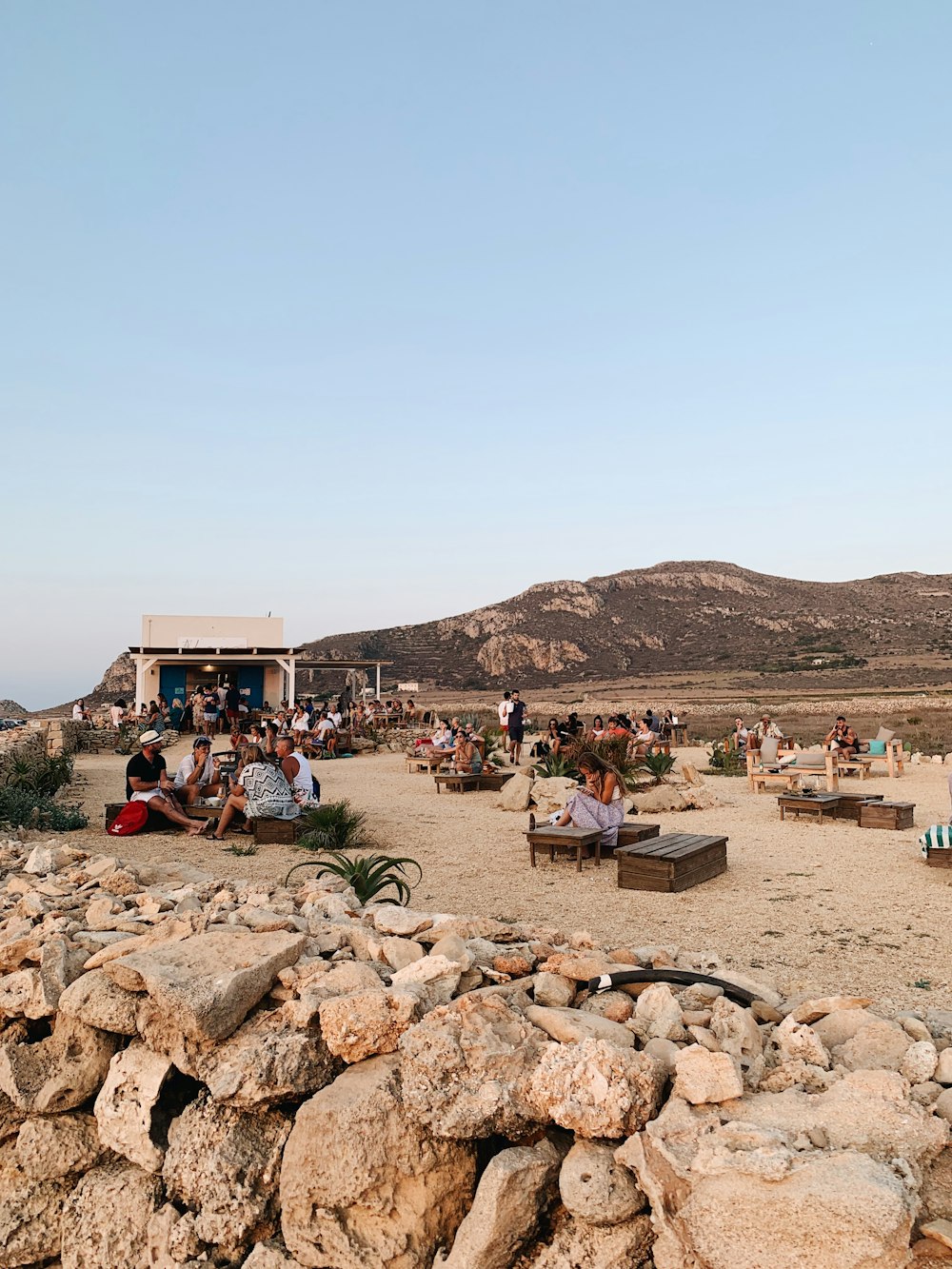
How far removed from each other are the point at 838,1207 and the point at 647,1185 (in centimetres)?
50

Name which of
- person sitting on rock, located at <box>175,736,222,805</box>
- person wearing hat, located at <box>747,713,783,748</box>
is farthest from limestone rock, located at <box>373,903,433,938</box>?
person wearing hat, located at <box>747,713,783,748</box>

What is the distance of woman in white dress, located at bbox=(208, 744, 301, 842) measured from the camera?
876 cm

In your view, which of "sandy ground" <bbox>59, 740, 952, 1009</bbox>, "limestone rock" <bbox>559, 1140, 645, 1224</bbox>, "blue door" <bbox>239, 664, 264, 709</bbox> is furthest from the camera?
"blue door" <bbox>239, 664, 264, 709</bbox>

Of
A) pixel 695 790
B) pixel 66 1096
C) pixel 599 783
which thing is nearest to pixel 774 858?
pixel 599 783

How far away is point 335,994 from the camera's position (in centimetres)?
323

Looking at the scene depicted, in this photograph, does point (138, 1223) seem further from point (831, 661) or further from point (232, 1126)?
point (831, 661)

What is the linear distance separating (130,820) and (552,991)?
6.69m

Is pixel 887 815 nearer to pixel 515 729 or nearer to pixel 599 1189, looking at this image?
pixel 599 1189

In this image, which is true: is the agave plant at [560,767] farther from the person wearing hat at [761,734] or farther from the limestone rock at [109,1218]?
the limestone rock at [109,1218]

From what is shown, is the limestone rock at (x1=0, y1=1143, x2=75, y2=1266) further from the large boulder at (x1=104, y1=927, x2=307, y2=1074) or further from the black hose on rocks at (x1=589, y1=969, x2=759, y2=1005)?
the black hose on rocks at (x1=589, y1=969, x2=759, y2=1005)

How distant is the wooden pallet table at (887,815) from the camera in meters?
9.51

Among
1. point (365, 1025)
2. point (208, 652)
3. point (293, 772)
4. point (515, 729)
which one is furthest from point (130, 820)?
point (208, 652)

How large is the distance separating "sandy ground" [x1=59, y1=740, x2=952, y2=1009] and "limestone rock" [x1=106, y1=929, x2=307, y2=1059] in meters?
2.31

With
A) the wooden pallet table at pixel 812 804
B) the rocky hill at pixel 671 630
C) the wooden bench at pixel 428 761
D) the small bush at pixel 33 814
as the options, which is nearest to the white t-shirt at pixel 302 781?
the small bush at pixel 33 814
